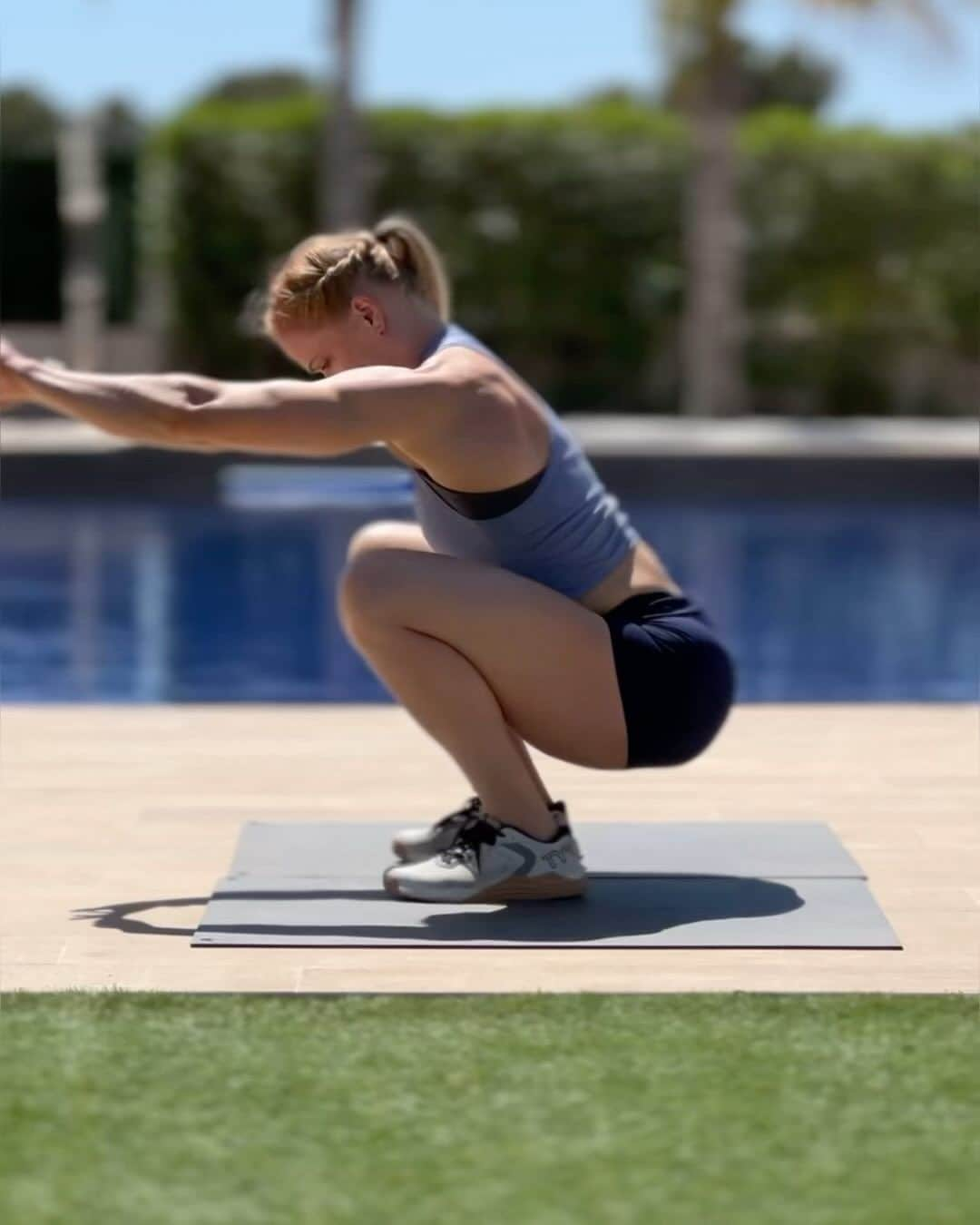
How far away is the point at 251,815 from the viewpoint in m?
4.40

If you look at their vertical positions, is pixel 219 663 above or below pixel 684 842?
below

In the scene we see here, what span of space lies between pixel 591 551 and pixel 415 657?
0.34m

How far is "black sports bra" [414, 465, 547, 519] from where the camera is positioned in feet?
11.8

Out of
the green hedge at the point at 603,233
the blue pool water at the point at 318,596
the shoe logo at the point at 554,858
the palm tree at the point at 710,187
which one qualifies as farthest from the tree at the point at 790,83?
the shoe logo at the point at 554,858

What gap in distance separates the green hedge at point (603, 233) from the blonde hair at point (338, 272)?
14886mm

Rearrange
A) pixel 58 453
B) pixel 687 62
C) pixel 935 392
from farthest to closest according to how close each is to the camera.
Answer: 1. pixel 935 392
2. pixel 687 62
3. pixel 58 453

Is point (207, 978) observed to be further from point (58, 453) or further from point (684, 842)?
point (58, 453)

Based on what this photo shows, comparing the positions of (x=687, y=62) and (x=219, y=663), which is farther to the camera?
(x=687, y=62)

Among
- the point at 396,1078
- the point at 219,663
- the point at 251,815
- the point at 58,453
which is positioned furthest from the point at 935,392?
the point at 396,1078

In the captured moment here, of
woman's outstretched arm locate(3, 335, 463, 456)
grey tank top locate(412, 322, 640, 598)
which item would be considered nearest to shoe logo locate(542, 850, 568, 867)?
grey tank top locate(412, 322, 640, 598)

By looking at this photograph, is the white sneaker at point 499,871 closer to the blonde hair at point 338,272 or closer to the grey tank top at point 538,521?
the grey tank top at point 538,521

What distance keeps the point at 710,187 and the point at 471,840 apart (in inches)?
589

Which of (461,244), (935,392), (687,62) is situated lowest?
(935,392)

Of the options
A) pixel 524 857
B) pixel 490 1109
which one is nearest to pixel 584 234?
pixel 524 857
